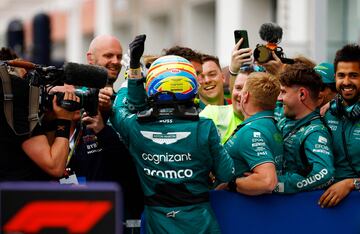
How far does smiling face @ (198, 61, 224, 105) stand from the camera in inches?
301

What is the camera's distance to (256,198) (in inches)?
223

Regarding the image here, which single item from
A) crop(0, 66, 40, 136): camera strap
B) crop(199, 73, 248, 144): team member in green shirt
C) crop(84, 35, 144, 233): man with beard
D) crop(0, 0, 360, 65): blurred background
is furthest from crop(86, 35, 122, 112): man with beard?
crop(0, 0, 360, 65): blurred background

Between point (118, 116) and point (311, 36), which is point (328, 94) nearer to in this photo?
point (118, 116)

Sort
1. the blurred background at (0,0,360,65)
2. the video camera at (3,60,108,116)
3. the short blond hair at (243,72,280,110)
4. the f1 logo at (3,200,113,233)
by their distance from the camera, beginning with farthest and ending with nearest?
the blurred background at (0,0,360,65) < the short blond hair at (243,72,280,110) < the video camera at (3,60,108,116) < the f1 logo at (3,200,113,233)

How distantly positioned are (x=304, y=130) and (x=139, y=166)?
3.65ft

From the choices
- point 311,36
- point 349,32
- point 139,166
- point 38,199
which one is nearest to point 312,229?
point 139,166

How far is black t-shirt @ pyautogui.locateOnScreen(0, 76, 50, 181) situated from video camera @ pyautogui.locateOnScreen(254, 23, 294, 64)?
1.91 meters

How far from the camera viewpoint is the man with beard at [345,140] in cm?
566

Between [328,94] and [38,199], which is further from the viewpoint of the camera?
[328,94]

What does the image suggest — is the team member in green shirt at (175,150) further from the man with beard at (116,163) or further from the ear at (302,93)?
the ear at (302,93)

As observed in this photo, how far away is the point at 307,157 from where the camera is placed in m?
5.70

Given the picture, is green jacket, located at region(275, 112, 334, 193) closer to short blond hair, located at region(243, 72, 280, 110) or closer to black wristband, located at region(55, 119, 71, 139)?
short blond hair, located at region(243, 72, 280, 110)

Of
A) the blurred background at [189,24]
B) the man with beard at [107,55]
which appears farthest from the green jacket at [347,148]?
the blurred background at [189,24]

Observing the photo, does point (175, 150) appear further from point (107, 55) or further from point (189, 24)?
point (189, 24)
